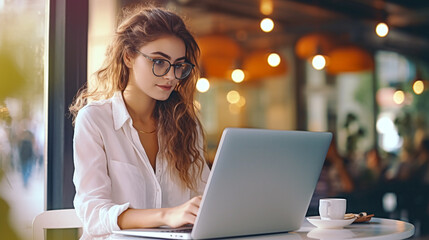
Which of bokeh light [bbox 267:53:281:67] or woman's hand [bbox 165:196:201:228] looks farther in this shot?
bokeh light [bbox 267:53:281:67]

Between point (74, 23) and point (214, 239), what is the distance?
5.08 ft

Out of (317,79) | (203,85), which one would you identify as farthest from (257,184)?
(317,79)

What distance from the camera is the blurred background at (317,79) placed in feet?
8.87

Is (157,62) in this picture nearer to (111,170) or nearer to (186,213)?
(111,170)

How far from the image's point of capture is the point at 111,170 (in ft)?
6.51

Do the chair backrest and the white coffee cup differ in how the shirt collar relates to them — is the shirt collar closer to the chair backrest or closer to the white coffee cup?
the chair backrest

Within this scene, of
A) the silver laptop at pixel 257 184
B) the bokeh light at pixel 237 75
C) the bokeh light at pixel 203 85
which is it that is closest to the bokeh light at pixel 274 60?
the bokeh light at pixel 237 75

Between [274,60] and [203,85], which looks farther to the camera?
[274,60]

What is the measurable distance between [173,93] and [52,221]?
2.15 feet

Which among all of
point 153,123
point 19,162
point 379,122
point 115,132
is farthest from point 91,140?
point 379,122

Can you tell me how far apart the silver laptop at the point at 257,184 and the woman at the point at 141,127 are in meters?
0.35

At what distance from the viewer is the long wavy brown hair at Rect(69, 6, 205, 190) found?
2145 millimetres

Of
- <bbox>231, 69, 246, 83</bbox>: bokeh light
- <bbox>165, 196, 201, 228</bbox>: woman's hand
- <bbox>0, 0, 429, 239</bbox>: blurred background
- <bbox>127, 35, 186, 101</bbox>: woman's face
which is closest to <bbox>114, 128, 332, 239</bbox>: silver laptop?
<bbox>165, 196, 201, 228</bbox>: woman's hand

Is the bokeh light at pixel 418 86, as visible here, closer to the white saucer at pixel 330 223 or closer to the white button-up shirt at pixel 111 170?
the white button-up shirt at pixel 111 170
